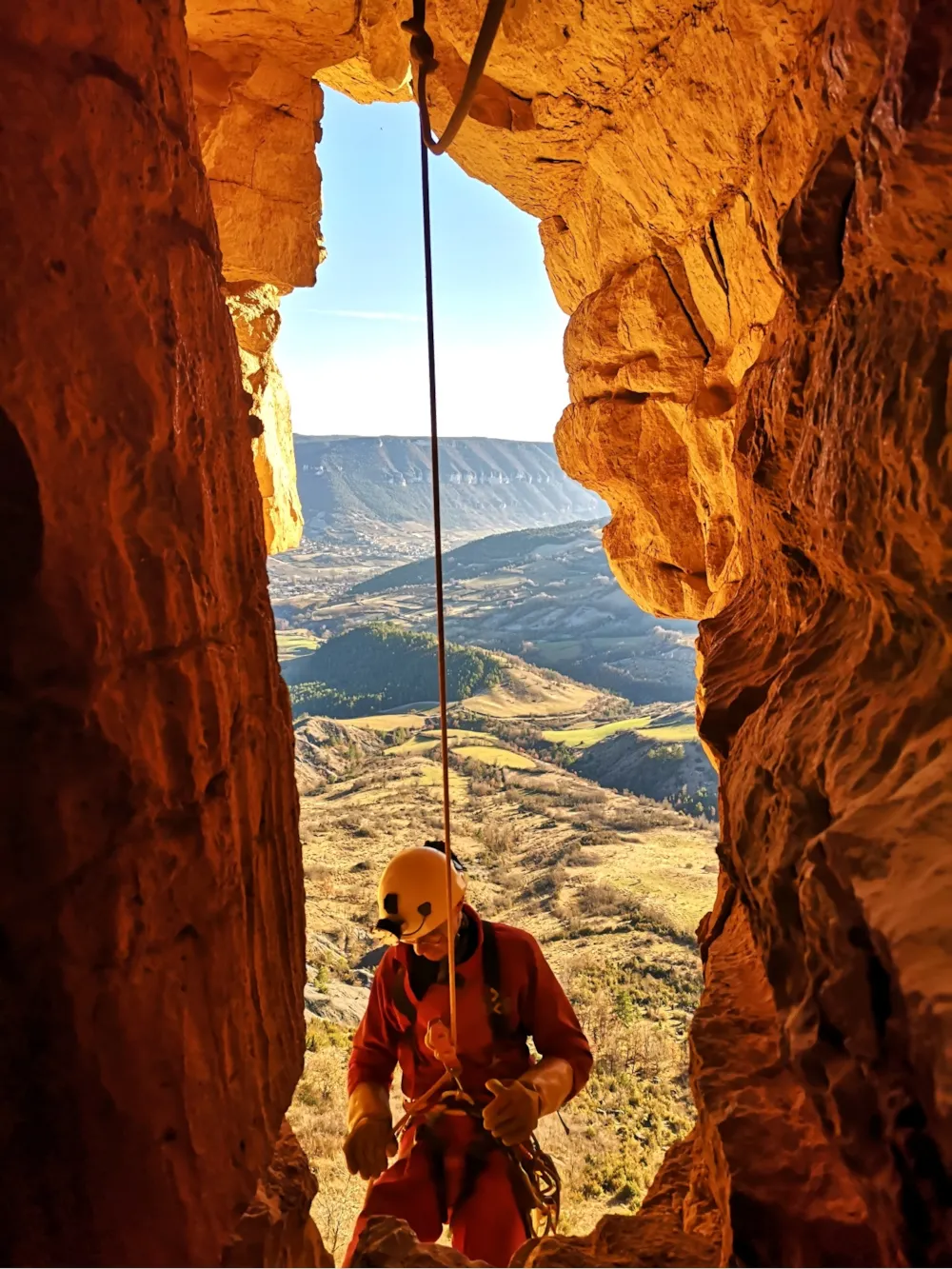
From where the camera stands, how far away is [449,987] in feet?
9.82

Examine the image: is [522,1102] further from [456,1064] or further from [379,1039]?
[379,1039]

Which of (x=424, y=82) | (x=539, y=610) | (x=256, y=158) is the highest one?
(x=256, y=158)

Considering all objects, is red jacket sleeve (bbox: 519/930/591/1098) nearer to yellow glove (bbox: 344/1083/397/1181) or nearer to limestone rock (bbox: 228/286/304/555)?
yellow glove (bbox: 344/1083/397/1181)

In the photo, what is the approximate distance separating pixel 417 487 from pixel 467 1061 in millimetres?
44165

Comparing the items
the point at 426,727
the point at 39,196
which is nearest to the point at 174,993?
the point at 39,196

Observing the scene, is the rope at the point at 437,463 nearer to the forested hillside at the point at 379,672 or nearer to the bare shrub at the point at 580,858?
the bare shrub at the point at 580,858

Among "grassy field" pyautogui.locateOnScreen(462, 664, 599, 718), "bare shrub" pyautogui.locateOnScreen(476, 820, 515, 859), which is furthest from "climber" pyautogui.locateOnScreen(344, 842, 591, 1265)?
"grassy field" pyautogui.locateOnScreen(462, 664, 599, 718)

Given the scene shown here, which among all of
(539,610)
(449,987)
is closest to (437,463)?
(449,987)

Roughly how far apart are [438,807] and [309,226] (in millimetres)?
12076

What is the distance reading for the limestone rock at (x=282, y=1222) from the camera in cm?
198

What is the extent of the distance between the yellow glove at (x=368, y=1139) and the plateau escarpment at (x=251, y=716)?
63 cm

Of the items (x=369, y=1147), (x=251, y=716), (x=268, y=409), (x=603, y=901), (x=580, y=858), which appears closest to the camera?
(x=251, y=716)

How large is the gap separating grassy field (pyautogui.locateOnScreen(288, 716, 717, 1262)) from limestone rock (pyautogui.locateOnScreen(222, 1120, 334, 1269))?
149 inches

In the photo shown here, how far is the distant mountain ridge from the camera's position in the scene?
41150 mm
